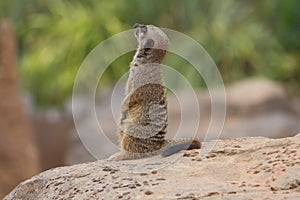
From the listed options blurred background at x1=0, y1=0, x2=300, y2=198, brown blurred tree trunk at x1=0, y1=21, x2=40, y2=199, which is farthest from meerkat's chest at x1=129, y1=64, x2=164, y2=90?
blurred background at x1=0, y1=0, x2=300, y2=198

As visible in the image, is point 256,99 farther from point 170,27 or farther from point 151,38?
point 151,38

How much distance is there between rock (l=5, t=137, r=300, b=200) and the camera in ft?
10.1

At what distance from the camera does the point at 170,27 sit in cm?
1627

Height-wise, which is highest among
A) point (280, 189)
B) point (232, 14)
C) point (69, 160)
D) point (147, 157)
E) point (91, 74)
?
point (232, 14)

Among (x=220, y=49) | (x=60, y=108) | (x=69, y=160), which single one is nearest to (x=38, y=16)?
(x=60, y=108)

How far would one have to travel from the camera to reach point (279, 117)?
1120cm

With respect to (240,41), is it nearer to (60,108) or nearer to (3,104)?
(60,108)

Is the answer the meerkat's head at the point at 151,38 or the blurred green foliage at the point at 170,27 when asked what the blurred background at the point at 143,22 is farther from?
the meerkat's head at the point at 151,38

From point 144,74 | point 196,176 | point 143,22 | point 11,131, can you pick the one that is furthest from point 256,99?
point 196,176

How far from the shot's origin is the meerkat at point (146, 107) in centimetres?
348

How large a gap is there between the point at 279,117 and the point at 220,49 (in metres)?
4.67

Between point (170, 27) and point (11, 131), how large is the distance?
744 centimetres

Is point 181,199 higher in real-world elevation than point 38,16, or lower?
lower

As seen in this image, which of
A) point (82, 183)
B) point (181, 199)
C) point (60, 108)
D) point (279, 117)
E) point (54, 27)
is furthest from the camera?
point (54, 27)
